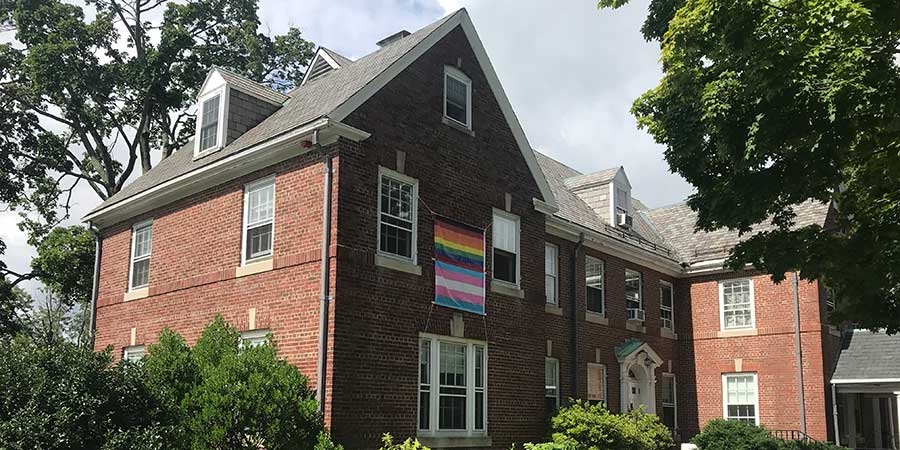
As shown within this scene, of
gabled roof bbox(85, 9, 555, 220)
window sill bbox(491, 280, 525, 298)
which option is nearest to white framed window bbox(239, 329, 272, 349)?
gabled roof bbox(85, 9, 555, 220)

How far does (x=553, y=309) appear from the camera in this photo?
2280cm

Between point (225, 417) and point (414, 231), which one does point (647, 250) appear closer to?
point (414, 231)

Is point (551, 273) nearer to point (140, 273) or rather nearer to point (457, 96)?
point (457, 96)

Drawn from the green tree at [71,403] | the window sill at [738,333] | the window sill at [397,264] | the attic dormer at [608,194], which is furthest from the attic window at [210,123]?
the window sill at [738,333]

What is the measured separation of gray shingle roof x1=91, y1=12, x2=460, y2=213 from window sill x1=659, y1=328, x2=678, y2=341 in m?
13.8

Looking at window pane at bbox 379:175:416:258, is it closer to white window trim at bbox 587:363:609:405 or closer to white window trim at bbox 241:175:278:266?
white window trim at bbox 241:175:278:266

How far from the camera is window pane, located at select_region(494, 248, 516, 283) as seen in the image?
19641mm

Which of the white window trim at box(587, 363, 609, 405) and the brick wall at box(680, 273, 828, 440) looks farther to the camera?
the brick wall at box(680, 273, 828, 440)

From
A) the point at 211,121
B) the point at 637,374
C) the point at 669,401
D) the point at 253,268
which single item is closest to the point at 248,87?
the point at 211,121

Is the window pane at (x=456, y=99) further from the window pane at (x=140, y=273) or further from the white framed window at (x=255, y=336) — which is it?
the window pane at (x=140, y=273)

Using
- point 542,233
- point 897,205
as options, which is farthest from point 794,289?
point 897,205

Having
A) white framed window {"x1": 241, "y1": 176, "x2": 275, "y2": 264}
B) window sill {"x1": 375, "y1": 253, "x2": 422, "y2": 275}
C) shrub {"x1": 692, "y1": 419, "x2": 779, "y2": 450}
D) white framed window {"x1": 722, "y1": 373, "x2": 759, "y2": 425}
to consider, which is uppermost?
white framed window {"x1": 241, "y1": 176, "x2": 275, "y2": 264}

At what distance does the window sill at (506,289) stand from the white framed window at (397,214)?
2.80m

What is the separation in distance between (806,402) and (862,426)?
15.3 feet
